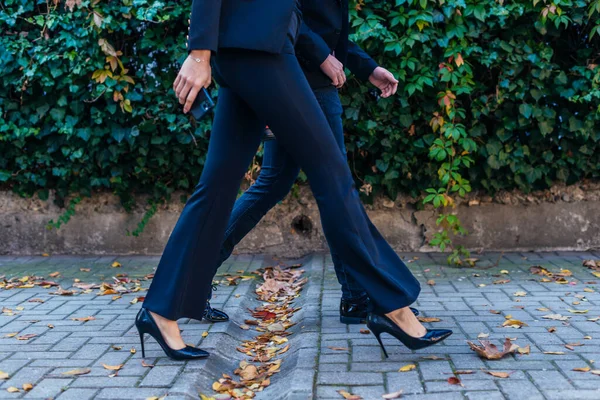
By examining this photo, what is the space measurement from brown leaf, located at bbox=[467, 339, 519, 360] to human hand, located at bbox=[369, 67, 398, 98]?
1.36 metres

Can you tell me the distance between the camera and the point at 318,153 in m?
2.88

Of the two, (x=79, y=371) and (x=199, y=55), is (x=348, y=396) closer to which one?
(x=79, y=371)

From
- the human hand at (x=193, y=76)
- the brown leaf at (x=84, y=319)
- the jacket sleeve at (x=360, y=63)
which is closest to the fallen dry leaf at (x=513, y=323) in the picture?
the jacket sleeve at (x=360, y=63)

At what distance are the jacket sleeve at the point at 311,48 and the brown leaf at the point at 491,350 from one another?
1441 mm

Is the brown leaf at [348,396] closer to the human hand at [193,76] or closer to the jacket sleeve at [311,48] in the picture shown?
the human hand at [193,76]

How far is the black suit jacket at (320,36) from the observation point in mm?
3439

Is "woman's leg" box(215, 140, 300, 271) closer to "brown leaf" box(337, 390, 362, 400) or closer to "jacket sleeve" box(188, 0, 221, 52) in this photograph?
"jacket sleeve" box(188, 0, 221, 52)

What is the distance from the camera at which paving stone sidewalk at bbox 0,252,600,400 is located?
2742mm

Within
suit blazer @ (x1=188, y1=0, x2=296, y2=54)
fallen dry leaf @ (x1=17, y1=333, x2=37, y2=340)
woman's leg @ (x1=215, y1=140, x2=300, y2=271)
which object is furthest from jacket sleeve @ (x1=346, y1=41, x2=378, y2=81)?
fallen dry leaf @ (x1=17, y1=333, x2=37, y2=340)

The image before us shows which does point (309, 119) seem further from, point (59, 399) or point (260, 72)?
point (59, 399)

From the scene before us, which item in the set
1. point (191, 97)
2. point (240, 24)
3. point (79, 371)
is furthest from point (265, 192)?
point (79, 371)

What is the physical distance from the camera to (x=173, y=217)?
5852 millimetres

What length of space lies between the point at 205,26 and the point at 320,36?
3.09 ft

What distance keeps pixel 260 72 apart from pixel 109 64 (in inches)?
113
